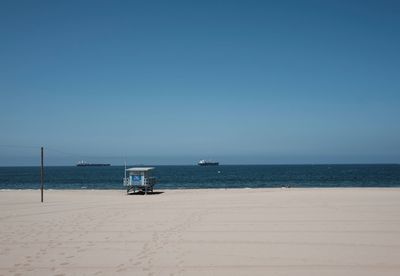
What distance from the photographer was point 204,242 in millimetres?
10406

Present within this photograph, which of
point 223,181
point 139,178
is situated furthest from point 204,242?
point 223,181

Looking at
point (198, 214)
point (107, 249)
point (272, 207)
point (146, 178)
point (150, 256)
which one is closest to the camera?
point (150, 256)

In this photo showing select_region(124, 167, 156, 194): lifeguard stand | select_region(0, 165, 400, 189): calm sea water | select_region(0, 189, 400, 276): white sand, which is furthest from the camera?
select_region(0, 165, 400, 189): calm sea water

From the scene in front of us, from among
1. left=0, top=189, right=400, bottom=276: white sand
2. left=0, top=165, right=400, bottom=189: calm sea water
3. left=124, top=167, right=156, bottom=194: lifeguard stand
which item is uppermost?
left=124, top=167, right=156, bottom=194: lifeguard stand

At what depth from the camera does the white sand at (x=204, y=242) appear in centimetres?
802

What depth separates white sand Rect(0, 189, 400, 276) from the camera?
8016 mm

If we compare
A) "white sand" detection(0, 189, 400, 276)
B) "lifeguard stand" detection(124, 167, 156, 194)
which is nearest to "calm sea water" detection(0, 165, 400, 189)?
"lifeguard stand" detection(124, 167, 156, 194)

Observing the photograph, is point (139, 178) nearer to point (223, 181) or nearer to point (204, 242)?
point (204, 242)

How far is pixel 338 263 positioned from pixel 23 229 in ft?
34.1

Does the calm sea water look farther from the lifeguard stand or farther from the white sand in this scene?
the white sand

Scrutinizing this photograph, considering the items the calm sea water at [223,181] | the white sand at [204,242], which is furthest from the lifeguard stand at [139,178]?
the calm sea water at [223,181]

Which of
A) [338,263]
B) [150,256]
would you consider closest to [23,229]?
[150,256]

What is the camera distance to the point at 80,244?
407 inches

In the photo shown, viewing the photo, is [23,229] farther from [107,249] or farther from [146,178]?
[146,178]
